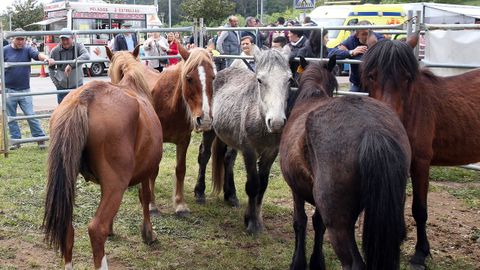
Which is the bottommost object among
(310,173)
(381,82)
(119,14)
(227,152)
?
(227,152)

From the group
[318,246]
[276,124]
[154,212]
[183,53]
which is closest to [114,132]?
[276,124]

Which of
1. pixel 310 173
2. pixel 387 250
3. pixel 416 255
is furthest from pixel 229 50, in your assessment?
pixel 387 250

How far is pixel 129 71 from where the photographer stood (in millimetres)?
4820

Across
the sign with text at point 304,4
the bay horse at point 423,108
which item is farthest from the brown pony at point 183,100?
the sign with text at point 304,4

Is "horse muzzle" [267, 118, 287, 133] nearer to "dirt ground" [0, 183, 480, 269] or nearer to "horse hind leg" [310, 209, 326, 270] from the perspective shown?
"horse hind leg" [310, 209, 326, 270]

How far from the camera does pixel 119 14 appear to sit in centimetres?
2484

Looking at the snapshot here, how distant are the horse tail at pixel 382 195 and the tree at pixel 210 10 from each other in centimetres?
2786

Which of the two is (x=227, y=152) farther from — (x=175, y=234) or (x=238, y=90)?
(x=175, y=234)

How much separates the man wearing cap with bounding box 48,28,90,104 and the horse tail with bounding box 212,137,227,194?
3.41 m


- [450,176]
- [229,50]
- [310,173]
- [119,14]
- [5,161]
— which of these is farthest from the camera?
[119,14]

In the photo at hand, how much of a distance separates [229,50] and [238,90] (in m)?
3.94

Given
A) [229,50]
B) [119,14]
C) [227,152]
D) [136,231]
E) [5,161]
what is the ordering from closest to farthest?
[136,231] < [227,152] < [5,161] < [229,50] < [119,14]

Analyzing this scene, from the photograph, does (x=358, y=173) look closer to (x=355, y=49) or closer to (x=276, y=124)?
(x=276, y=124)

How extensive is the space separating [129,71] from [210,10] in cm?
2640
